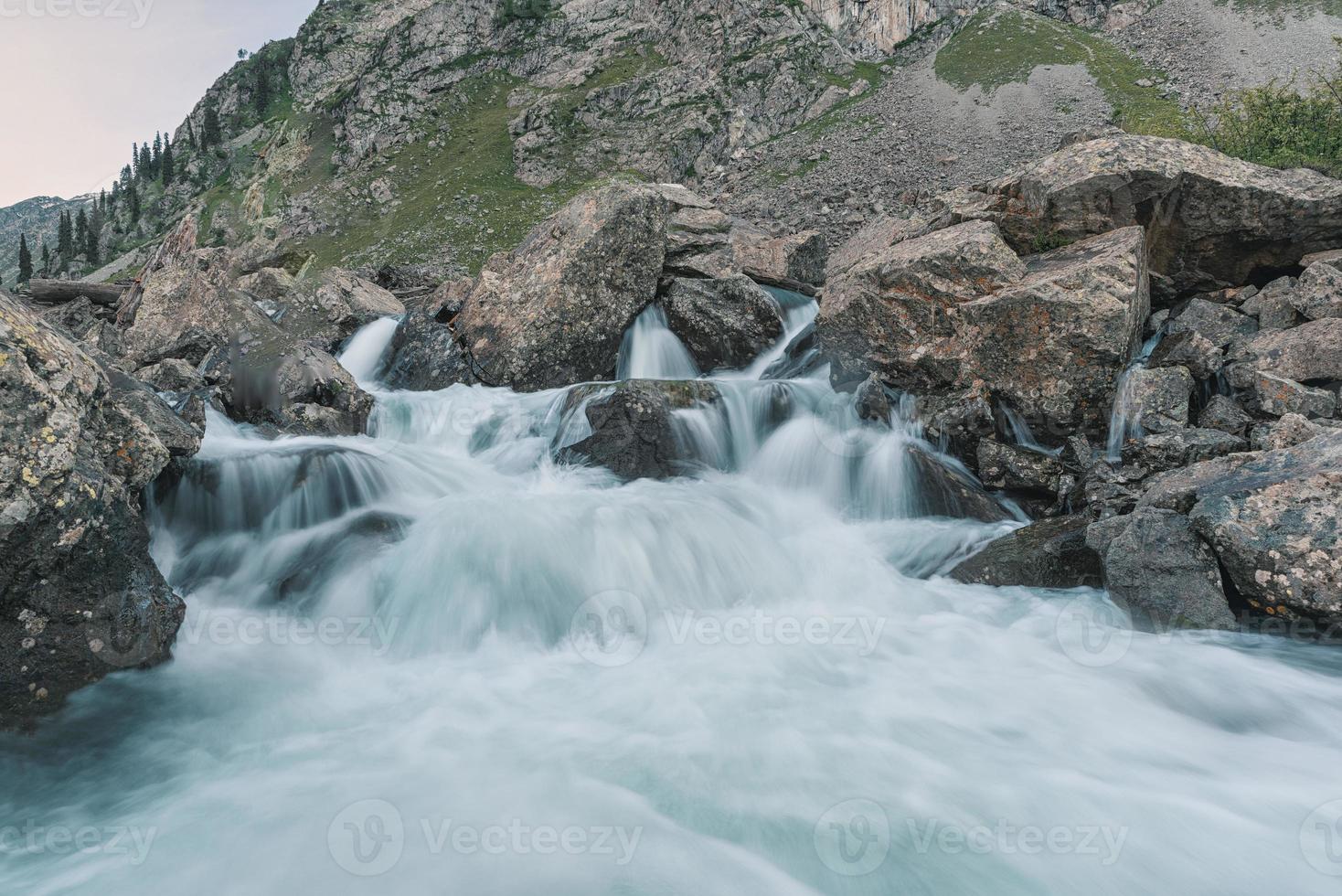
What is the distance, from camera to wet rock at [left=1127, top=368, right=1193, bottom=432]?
786cm

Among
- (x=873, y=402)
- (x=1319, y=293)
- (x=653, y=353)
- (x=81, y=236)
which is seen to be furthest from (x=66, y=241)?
(x=1319, y=293)

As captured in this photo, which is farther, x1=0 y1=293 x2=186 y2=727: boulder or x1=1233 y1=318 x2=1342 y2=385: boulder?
x1=1233 y1=318 x2=1342 y2=385: boulder

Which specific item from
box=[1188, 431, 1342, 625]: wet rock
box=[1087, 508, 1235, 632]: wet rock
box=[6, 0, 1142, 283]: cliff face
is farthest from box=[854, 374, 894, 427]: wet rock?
box=[6, 0, 1142, 283]: cliff face

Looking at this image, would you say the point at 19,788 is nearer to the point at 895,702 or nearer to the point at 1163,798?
the point at 895,702

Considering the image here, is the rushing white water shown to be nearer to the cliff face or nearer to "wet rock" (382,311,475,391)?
"wet rock" (382,311,475,391)

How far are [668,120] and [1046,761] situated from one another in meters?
79.4

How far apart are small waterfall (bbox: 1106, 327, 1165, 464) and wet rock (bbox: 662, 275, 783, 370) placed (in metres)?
7.04

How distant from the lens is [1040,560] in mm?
6891

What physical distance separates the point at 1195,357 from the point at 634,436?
7.33 metres

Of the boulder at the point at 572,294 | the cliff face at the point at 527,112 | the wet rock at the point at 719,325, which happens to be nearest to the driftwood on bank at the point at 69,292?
the boulder at the point at 572,294

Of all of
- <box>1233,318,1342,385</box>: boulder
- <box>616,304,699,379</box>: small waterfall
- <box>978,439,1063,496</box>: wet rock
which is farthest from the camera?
<box>616,304,699,379</box>: small waterfall

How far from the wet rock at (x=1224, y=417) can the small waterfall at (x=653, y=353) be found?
870cm

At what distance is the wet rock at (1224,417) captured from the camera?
24.5 ft

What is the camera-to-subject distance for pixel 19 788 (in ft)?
13.9
